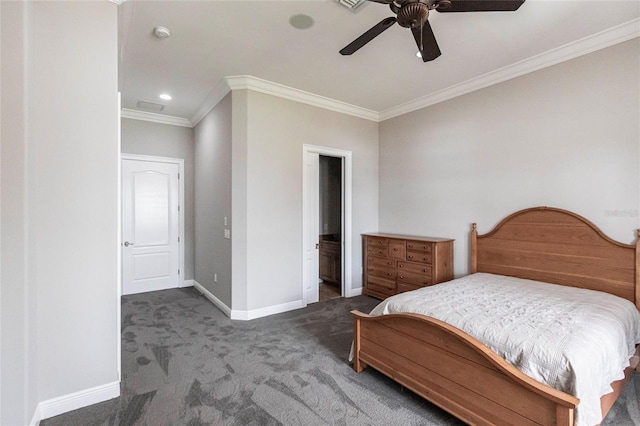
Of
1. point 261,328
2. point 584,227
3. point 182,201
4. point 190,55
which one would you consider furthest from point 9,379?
point 584,227

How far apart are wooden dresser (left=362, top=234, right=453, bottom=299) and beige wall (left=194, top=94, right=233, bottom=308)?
206 centimetres

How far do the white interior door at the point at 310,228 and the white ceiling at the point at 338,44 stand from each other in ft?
3.36

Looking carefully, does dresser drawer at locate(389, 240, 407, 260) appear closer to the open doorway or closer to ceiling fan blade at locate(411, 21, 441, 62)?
the open doorway

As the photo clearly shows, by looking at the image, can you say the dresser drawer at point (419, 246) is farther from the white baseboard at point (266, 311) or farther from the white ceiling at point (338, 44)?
the white ceiling at point (338, 44)

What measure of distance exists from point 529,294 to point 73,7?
3969 mm

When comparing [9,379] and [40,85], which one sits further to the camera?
[40,85]

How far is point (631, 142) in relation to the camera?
103 inches

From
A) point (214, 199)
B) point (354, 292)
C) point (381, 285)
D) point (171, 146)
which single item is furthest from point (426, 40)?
point (171, 146)

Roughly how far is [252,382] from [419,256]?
2.47 m

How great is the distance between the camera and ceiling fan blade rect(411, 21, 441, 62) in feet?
6.44

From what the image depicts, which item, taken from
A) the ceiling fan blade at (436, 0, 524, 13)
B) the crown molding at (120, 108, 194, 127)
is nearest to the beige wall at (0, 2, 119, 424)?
the ceiling fan blade at (436, 0, 524, 13)

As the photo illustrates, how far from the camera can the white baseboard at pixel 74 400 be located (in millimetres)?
1941

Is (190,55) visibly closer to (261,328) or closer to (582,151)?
(261,328)

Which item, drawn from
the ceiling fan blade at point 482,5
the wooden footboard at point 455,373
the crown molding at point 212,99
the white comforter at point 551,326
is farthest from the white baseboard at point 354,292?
the ceiling fan blade at point 482,5
